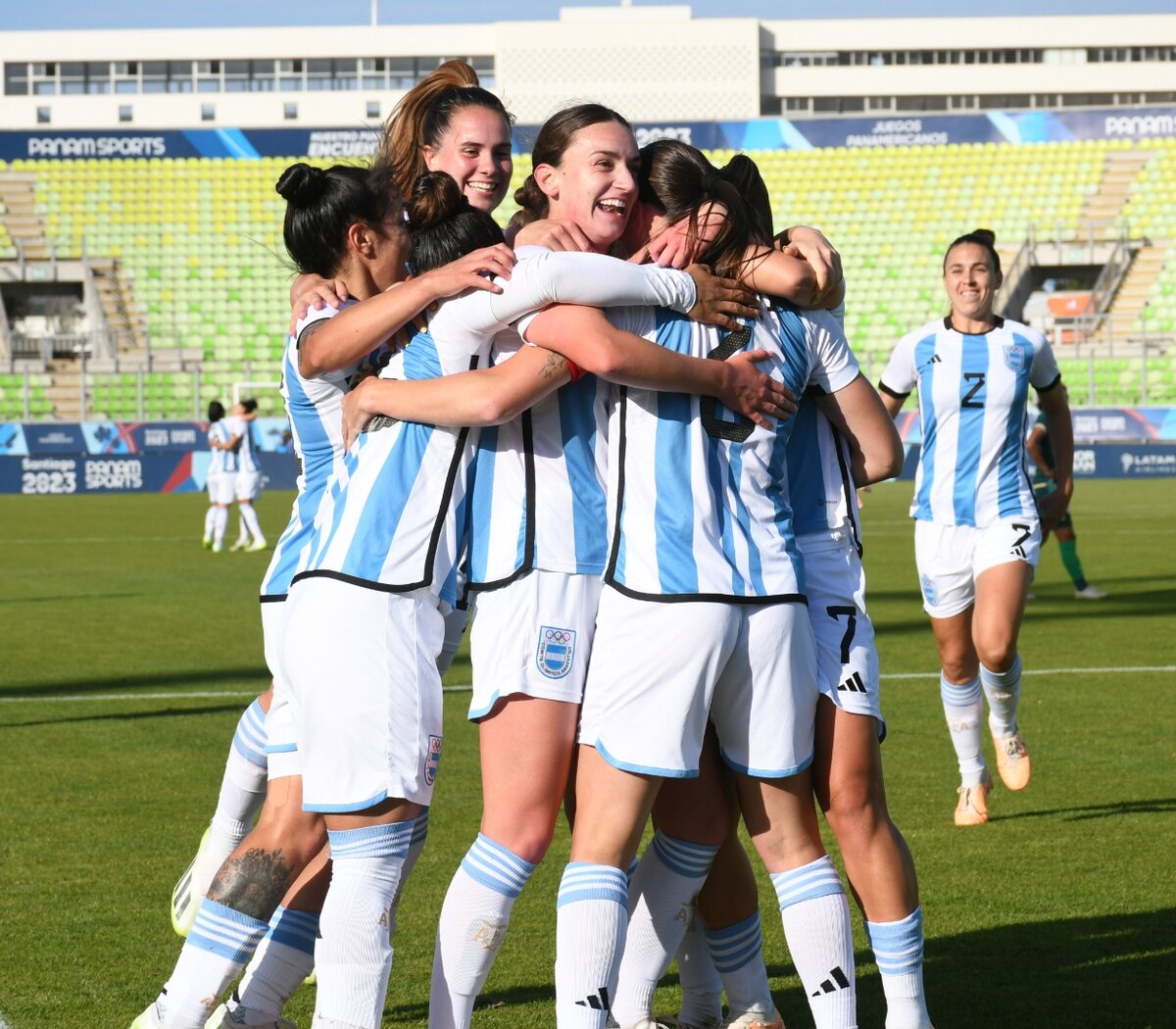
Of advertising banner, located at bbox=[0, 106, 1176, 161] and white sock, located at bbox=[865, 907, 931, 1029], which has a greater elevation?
advertising banner, located at bbox=[0, 106, 1176, 161]

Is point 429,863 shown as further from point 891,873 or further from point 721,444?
point 721,444

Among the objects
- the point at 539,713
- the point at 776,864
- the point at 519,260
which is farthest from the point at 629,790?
the point at 519,260

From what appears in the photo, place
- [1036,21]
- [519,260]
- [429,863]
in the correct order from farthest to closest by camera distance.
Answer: [1036,21] → [429,863] → [519,260]

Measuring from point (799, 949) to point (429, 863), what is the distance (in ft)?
8.34

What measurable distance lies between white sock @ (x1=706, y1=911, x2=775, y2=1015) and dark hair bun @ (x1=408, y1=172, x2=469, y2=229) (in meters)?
1.67

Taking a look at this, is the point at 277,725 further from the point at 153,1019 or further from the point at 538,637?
the point at 538,637

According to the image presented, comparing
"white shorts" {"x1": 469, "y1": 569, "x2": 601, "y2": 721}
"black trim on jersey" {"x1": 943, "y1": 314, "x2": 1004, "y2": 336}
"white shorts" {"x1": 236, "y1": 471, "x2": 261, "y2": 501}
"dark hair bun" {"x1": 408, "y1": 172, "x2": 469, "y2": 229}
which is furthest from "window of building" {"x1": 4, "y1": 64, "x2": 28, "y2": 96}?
"white shorts" {"x1": 469, "y1": 569, "x2": 601, "y2": 721}

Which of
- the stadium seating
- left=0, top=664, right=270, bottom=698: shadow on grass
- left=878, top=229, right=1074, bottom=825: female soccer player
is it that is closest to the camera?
left=878, top=229, right=1074, bottom=825: female soccer player

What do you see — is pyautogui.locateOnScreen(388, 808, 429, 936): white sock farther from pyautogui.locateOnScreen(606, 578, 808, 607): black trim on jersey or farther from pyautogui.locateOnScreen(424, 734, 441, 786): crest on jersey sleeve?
pyautogui.locateOnScreen(606, 578, 808, 607): black trim on jersey

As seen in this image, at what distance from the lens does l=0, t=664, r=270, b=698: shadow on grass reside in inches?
372

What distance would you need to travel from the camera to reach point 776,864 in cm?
324

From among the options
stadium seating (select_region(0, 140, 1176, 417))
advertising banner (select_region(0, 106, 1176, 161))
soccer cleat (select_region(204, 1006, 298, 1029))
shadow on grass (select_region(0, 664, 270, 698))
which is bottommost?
shadow on grass (select_region(0, 664, 270, 698))

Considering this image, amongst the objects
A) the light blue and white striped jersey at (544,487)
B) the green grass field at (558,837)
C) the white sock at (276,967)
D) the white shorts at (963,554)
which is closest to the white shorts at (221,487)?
the green grass field at (558,837)

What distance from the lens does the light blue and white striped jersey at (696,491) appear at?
9.75 feet
